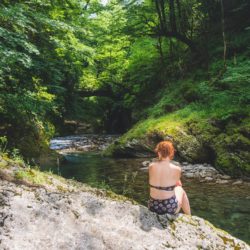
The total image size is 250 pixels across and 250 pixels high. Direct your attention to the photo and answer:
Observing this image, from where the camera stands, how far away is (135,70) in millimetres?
24938

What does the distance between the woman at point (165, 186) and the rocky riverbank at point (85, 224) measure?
11.5 inches

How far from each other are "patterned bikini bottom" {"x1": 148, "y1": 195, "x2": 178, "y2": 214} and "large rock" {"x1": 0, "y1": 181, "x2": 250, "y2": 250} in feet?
0.79

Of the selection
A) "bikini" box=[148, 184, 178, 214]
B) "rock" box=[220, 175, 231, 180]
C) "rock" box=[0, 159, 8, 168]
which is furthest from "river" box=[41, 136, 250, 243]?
"rock" box=[0, 159, 8, 168]

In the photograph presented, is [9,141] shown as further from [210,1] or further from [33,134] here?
[210,1]

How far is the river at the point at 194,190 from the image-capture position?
7.21 meters

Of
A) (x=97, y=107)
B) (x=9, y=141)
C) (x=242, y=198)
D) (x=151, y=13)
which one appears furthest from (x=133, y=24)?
(x=97, y=107)

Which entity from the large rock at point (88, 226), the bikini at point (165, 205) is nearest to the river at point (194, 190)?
the bikini at point (165, 205)

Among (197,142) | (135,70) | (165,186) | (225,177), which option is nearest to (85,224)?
(165,186)

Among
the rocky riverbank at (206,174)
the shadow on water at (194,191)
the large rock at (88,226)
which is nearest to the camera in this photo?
the large rock at (88,226)

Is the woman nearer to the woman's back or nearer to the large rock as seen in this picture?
the woman's back

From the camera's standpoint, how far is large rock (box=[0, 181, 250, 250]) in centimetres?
352

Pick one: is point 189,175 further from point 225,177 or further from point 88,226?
point 88,226

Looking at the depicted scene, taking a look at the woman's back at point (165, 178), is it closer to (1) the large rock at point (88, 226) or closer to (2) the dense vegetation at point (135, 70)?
(1) the large rock at point (88, 226)

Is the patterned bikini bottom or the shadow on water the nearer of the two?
the patterned bikini bottom
